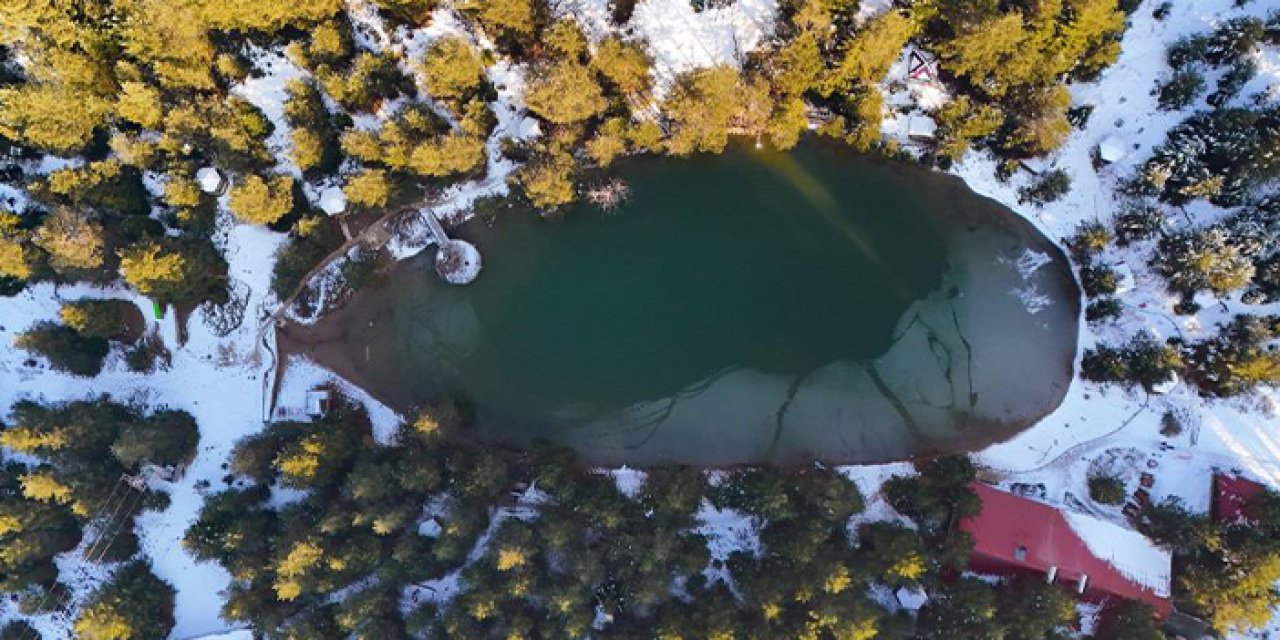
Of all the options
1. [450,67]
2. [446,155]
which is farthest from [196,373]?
[450,67]

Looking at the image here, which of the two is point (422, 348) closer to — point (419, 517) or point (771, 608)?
point (419, 517)

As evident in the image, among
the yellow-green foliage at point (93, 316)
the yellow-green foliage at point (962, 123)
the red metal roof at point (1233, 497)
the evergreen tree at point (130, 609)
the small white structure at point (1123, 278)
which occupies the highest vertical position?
the yellow-green foliage at point (962, 123)

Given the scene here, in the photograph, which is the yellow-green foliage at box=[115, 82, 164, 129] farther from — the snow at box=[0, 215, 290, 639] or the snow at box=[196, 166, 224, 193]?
the snow at box=[0, 215, 290, 639]

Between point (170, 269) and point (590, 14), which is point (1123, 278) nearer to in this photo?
point (590, 14)


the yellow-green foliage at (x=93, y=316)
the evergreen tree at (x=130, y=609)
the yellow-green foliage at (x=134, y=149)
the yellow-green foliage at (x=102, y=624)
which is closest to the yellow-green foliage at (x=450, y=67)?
the yellow-green foliage at (x=134, y=149)

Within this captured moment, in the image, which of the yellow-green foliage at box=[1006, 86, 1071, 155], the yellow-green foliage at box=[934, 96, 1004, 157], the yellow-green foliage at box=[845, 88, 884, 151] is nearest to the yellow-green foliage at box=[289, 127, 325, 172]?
the yellow-green foliage at box=[845, 88, 884, 151]

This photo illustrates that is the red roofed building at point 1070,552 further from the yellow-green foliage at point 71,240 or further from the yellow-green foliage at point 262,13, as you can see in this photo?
the yellow-green foliage at point 71,240
